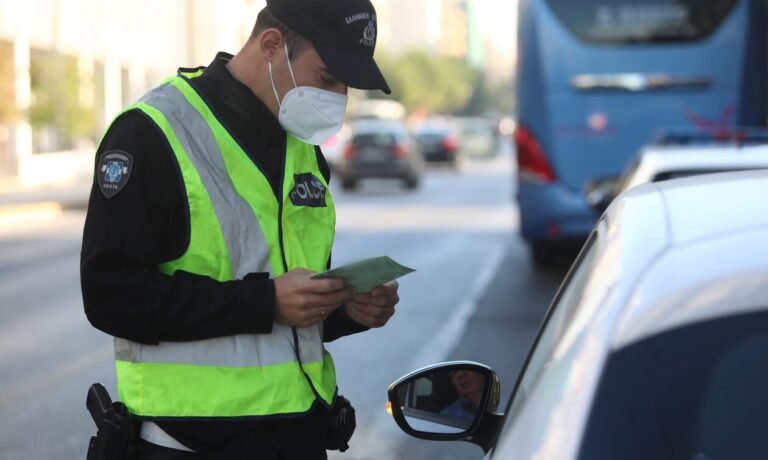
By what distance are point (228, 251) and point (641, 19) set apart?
1139 centimetres

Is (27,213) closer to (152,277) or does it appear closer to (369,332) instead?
(369,332)

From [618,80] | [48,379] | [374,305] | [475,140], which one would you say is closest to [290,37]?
[374,305]

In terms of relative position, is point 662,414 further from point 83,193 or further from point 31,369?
point 83,193

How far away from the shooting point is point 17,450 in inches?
269

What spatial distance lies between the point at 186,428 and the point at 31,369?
22.1 feet

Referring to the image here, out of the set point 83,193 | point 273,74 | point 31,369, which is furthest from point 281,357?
point 83,193

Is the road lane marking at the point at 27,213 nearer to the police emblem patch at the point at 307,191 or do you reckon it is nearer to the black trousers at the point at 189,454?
the police emblem patch at the point at 307,191

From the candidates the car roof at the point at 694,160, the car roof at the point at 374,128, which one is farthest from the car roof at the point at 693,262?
the car roof at the point at 374,128

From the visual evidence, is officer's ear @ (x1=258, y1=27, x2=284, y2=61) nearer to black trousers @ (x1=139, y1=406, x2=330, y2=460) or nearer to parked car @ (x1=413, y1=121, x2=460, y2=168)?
black trousers @ (x1=139, y1=406, x2=330, y2=460)

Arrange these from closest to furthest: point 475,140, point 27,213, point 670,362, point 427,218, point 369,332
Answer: point 670,362 → point 369,332 → point 427,218 → point 27,213 → point 475,140

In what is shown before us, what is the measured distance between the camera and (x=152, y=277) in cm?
275

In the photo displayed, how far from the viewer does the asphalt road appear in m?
7.27

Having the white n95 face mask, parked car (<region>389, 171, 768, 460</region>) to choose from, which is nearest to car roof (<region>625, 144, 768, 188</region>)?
the white n95 face mask

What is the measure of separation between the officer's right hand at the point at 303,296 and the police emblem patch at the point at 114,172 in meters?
0.36
